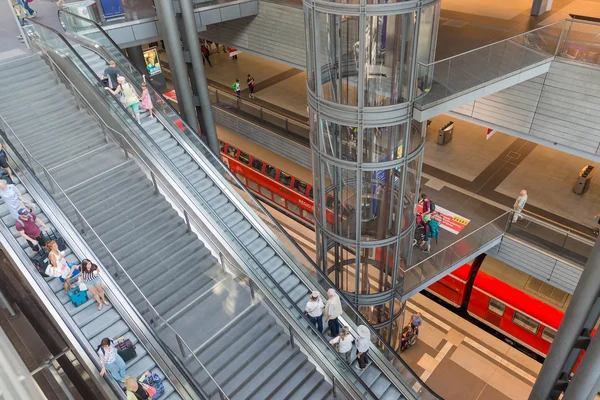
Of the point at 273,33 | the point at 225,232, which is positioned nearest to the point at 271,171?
the point at 273,33

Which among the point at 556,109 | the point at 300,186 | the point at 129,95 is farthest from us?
the point at 300,186

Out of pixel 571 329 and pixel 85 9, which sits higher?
pixel 85 9

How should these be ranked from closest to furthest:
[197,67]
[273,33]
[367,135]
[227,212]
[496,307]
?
[367,135], [227,212], [496,307], [197,67], [273,33]

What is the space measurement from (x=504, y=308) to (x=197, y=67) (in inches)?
501

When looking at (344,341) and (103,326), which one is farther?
(344,341)

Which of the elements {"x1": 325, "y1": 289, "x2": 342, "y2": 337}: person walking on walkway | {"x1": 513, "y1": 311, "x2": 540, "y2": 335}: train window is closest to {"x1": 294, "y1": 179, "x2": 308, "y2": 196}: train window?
{"x1": 513, "y1": 311, "x2": 540, "y2": 335}: train window

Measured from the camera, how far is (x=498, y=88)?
11211 millimetres

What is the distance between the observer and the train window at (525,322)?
48.3ft

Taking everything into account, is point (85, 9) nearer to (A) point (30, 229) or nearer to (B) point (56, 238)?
(B) point (56, 238)

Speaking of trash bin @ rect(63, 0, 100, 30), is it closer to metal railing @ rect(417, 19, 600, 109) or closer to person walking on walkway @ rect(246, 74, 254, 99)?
person walking on walkway @ rect(246, 74, 254, 99)

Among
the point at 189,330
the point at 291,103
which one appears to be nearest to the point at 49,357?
the point at 189,330

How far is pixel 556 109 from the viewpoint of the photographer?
12.3 m

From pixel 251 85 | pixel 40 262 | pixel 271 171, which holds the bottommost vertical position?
pixel 271 171

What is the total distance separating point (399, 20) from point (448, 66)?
1.88 m
